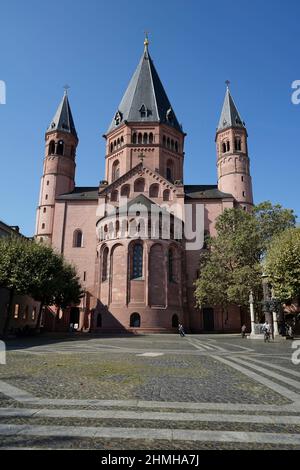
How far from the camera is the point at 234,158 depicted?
55375 millimetres

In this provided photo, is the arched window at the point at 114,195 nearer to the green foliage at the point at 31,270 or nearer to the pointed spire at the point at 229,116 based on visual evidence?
the green foliage at the point at 31,270

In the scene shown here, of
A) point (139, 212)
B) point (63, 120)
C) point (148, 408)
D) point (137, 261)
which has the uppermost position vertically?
point (63, 120)

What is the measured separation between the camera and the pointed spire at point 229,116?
5772cm

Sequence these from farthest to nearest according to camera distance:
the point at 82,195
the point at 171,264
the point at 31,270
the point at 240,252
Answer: the point at 82,195 < the point at 171,264 < the point at 240,252 < the point at 31,270

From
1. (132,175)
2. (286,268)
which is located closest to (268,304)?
(286,268)

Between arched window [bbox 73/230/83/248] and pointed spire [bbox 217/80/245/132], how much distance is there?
93.9 feet

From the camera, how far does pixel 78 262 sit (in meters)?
51.0

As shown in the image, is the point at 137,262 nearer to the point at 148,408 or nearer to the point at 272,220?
the point at 272,220

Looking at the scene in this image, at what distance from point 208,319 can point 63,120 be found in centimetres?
3973

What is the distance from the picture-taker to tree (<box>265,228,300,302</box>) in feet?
92.2

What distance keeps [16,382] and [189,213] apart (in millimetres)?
43550

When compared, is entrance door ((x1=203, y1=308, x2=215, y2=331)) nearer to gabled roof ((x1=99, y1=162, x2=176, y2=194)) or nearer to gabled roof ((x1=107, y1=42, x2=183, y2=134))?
gabled roof ((x1=99, y1=162, x2=176, y2=194))

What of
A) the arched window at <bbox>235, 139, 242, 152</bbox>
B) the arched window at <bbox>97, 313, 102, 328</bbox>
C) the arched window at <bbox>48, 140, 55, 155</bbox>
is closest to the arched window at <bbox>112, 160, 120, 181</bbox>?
the arched window at <bbox>48, 140, 55, 155</bbox>
